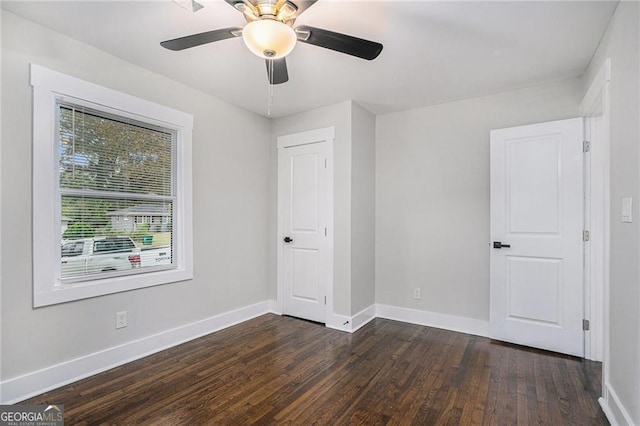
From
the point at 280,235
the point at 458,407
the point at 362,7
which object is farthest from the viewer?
the point at 280,235

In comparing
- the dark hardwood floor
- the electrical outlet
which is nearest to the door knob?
the dark hardwood floor

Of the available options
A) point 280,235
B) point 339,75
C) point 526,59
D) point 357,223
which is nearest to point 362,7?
point 339,75

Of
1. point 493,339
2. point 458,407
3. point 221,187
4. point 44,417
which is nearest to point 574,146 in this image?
point 493,339

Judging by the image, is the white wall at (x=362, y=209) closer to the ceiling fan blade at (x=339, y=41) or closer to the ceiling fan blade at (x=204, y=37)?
the ceiling fan blade at (x=339, y=41)

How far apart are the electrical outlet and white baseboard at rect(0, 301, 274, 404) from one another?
0.56 ft

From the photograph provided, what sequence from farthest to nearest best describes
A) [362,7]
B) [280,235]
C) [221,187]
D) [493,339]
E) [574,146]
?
[280,235] → [221,187] → [493,339] → [574,146] → [362,7]

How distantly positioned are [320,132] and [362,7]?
6.01 ft

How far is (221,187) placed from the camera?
3545mm

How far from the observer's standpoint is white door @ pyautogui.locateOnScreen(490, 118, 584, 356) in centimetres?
282

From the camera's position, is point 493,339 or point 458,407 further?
point 493,339

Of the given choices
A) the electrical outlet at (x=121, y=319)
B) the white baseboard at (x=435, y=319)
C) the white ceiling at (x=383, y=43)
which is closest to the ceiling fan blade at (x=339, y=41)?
the white ceiling at (x=383, y=43)

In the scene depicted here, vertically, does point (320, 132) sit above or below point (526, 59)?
below

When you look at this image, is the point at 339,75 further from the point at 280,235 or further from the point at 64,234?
the point at 64,234

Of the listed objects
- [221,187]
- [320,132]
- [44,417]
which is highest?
[320,132]
